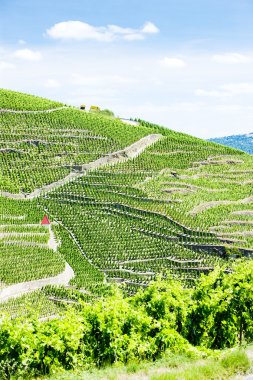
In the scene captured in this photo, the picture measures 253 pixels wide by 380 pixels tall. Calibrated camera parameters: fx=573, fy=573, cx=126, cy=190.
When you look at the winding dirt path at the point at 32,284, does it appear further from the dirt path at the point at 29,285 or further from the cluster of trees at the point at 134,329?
the cluster of trees at the point at 134,329

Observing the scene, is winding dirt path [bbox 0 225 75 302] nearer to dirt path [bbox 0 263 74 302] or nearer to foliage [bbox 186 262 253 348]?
dirt path [bbox 0 263 74 302]

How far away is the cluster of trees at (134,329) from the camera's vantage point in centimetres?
1838

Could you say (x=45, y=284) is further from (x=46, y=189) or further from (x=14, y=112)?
(x=14, y=112)

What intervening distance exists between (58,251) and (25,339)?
3463 cm

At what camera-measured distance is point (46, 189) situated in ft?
212

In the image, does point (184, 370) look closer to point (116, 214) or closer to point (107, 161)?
point (116, 214)

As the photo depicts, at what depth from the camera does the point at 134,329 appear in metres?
20.1

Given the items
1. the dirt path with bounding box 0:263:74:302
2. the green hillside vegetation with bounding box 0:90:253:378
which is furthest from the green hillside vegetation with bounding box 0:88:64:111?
the dirt path with bounding box 0:263:74:302

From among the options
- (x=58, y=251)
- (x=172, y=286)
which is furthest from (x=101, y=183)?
(x=172, y=286)

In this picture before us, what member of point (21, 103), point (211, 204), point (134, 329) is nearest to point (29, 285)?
point (211, 204)

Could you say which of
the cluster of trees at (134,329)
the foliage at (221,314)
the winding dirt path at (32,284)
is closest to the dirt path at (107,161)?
the winding dirt path at (32,284)

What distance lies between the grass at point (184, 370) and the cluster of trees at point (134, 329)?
1238mm

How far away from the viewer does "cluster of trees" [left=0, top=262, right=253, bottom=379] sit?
18.4 metres

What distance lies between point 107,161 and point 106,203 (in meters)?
12.4
